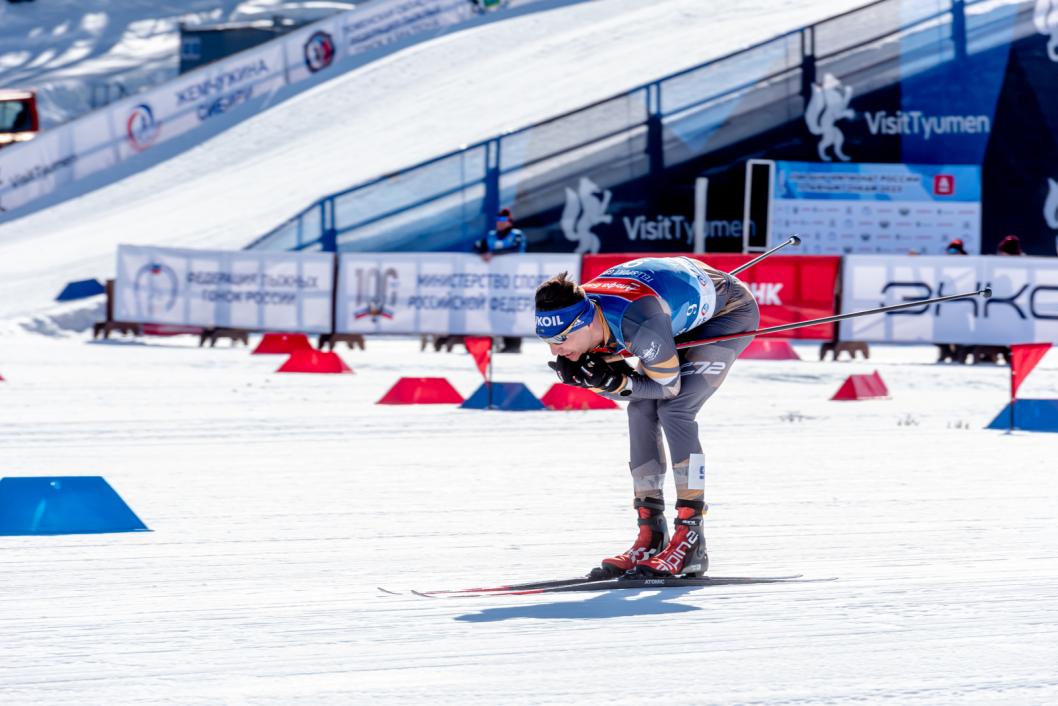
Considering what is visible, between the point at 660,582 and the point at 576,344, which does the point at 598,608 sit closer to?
the point at 660,582

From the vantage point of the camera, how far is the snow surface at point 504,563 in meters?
4.57

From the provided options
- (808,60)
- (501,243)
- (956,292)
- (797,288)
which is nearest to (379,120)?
(808,60)

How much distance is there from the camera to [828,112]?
3056 cm

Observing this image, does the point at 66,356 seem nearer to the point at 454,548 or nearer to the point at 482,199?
the point at 482,199

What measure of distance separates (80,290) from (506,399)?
50.9 ft

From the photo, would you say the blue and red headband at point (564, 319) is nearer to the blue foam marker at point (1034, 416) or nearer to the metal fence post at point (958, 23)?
the blue foam marker at point (1034, 416)

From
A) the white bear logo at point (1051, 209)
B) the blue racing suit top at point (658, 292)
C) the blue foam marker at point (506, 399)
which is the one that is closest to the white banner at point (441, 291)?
the blue foam marker at point (506, 399)

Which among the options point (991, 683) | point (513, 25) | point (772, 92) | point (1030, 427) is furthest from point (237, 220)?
point (991, 683)

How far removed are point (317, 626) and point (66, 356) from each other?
649 inches

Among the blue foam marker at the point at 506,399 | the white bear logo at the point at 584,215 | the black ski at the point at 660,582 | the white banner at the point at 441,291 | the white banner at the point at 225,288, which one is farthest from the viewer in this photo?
the white bear logo at the point at 584,215

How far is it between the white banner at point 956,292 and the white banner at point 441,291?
3.83 m

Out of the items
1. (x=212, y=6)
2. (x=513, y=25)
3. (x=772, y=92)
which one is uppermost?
(x=212, y=6)

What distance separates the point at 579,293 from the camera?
6.00 metres

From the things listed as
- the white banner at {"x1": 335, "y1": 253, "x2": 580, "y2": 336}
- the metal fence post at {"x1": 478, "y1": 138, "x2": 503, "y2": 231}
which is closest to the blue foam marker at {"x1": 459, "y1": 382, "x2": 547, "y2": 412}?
the white banner at {"x1": 335, "y1": 253, "x2": 580, "y2": 336}
